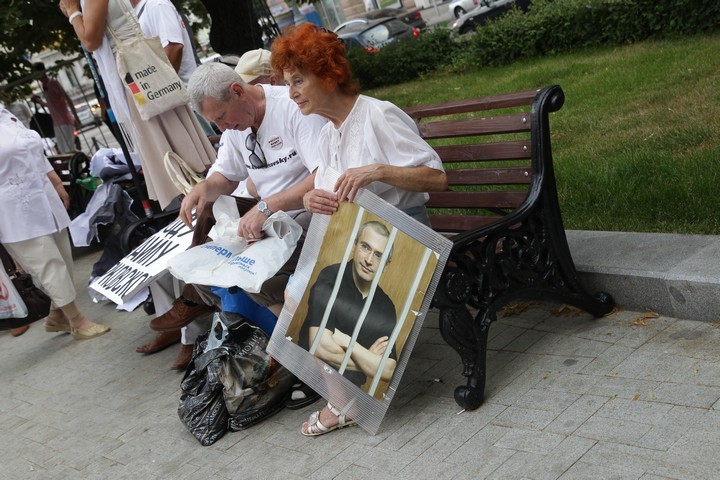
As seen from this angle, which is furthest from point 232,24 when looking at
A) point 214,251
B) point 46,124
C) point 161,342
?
point 214,251

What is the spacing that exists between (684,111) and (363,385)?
435cm

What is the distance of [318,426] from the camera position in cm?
409

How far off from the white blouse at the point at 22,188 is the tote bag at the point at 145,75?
1.02m

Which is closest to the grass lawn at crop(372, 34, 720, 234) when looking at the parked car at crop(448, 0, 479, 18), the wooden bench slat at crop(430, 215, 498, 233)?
the wooden bench slat at crop(430, 215, 498, 233)

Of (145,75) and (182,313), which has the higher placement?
(145,75)

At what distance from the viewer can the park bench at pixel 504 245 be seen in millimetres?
3771

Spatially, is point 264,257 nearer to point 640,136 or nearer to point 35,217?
point 35,217

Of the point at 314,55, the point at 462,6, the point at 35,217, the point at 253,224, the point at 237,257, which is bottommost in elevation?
the point at 462,6

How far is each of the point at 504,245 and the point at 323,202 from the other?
2.63 ft

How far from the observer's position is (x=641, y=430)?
3.23m

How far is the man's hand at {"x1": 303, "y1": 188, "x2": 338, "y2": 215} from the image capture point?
12.8ft

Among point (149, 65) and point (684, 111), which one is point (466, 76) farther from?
point (149, 65)

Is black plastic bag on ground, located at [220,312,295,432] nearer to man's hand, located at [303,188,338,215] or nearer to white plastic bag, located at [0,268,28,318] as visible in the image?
man's hand, located at [303,188,338,215]

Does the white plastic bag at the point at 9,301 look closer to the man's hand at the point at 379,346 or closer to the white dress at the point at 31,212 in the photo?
the white dress at the point at 31,212
